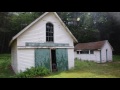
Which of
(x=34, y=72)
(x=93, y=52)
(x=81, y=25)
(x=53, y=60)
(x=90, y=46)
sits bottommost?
(x=34, y=72)

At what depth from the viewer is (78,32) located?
7.45 meters

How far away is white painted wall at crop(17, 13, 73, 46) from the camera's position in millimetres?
7312

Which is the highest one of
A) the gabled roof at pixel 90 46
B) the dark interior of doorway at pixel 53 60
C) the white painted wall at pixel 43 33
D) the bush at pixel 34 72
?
the white painted wall at pixel 43 33

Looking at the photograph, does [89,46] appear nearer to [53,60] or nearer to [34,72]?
[53,60]

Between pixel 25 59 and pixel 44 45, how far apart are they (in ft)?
2.43

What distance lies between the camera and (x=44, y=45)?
7.62 meters

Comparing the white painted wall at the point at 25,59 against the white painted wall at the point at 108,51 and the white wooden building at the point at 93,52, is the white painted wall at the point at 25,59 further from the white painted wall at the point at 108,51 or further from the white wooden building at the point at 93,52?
the white painted wall at the point at 108,51

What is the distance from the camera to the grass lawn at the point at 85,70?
680 cm

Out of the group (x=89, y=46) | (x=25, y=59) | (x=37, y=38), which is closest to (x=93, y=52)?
(x=89, y=46)

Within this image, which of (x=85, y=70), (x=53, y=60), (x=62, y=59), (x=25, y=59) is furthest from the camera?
(x=53, y=60)

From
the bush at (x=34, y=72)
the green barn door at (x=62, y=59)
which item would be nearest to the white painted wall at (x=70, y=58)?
the green barn door at (x=62, y=59)

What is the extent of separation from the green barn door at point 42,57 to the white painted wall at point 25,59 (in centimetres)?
15
